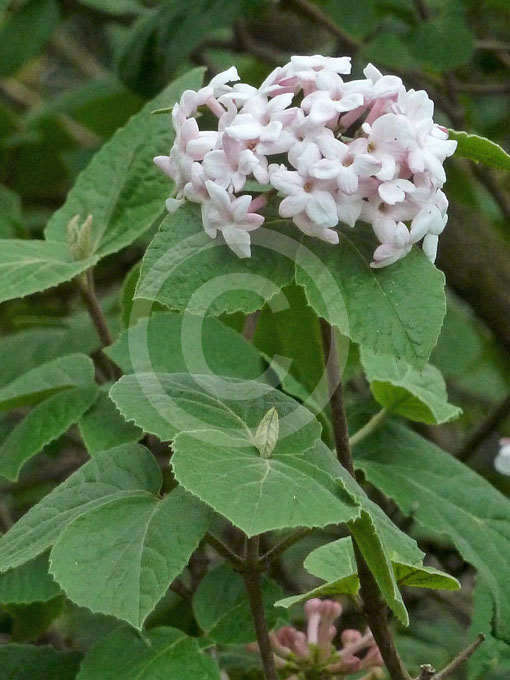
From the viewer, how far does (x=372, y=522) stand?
0.75 m

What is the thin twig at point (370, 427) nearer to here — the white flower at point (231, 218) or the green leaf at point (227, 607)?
the green leaf at point (227, 607)

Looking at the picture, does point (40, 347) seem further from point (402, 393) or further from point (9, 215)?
point (402, 393)

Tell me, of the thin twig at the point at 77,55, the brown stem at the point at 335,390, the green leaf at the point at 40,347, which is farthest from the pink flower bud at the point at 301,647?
the thin twig at the point at 77,55

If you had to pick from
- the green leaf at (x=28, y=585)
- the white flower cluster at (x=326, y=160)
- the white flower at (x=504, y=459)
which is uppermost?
the white flower cluster at (x=326, y=160)

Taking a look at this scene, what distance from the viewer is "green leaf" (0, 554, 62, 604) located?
3.37ft

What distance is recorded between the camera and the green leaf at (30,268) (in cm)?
103

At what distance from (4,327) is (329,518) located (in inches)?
65.0

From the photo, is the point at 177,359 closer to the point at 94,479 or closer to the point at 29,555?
the point at 94,479

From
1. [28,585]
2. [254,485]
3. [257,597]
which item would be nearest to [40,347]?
[28,585]

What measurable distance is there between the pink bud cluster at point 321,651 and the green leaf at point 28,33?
4.05ft

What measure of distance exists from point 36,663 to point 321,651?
323 millimetres

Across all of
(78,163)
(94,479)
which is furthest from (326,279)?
(78,163)

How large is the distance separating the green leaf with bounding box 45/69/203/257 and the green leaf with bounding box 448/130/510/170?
0.42 metres

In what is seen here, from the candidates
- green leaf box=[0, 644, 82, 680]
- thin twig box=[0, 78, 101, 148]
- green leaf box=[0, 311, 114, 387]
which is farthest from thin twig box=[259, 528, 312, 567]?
thin twig box=[0, 78, 101, 148]
